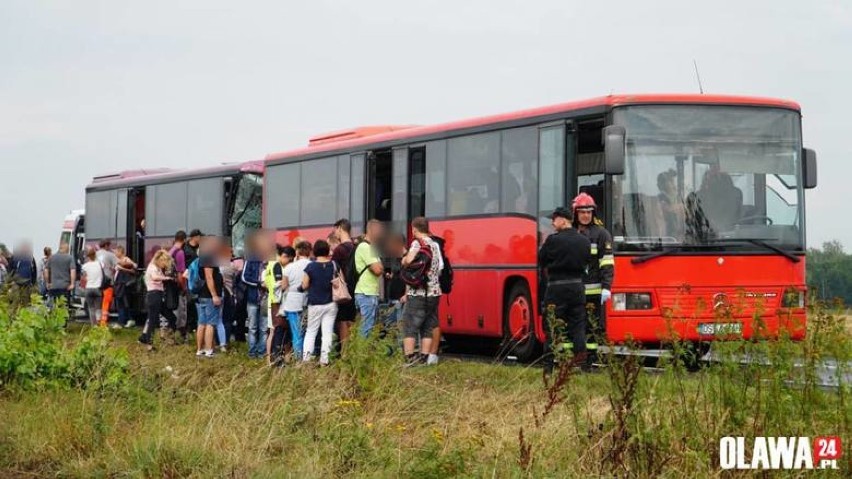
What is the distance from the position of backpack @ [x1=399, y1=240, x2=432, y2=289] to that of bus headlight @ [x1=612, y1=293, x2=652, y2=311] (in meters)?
2.31

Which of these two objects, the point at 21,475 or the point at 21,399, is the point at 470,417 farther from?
the point at 21,399

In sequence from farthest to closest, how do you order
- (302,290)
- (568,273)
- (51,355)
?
(302,290)
(568,273)
(51,355)

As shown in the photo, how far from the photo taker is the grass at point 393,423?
8.98 meters

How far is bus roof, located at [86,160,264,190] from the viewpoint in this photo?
31656 mm

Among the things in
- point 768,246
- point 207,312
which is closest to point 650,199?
point 768,246

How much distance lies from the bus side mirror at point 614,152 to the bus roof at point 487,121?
3.08 feet

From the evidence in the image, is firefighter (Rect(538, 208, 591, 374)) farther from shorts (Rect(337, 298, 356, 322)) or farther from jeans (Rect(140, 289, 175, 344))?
jeans (Rect(140, 289, 175, 344))

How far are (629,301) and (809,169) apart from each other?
306 centimetres

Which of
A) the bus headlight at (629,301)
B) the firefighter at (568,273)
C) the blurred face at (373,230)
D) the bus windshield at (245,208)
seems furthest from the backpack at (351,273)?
the bus windshield at (245,208)

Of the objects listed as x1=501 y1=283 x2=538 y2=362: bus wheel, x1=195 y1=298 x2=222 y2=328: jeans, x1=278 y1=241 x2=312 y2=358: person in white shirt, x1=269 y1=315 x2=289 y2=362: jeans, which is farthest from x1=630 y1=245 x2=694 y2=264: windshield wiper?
x1=195 y1=298 x2=222 y2=328: jeans

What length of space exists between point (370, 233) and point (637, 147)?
378 cm

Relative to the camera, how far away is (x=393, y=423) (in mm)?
11359

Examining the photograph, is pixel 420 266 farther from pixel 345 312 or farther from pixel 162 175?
pixel 162 175

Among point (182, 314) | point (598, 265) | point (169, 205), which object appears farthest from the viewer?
point (169, 205)
